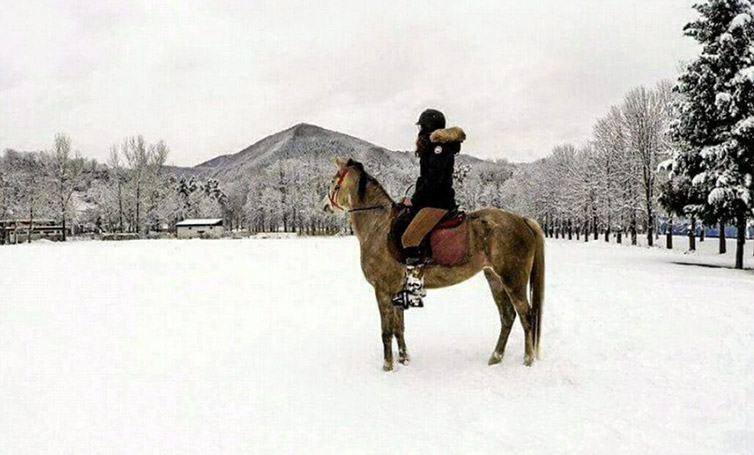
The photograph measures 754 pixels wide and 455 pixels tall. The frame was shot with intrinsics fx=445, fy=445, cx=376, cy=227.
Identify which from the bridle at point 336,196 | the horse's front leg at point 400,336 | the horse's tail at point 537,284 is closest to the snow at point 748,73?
the horse's tail at point 537,284

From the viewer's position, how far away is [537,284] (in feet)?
18.8

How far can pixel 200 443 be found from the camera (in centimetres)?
373

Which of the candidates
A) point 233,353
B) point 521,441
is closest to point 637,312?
point 521,441

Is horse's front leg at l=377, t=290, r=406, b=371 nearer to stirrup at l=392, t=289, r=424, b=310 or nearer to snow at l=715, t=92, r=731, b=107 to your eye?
stirrup at l=392, t=289, r=424, b=310

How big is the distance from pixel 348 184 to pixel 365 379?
99.4 inches

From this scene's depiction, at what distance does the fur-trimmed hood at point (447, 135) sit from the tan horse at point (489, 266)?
102cm

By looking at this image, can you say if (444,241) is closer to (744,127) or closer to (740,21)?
(744,127)

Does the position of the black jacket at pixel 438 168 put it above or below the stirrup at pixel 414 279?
above

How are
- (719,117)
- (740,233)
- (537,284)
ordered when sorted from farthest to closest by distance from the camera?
(740,233), (719,117), (537,284)

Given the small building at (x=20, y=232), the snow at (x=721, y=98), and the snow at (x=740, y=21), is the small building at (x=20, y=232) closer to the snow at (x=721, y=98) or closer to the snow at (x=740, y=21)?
the snow at (x=721, y=98)

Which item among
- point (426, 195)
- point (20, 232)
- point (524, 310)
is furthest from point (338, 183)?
point (20, 232)

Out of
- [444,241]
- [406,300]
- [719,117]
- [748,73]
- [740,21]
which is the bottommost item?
[406,300]

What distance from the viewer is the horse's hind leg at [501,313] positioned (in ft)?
18.6

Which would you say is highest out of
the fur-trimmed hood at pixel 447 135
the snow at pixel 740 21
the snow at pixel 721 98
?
the snow at pixel 740 21
